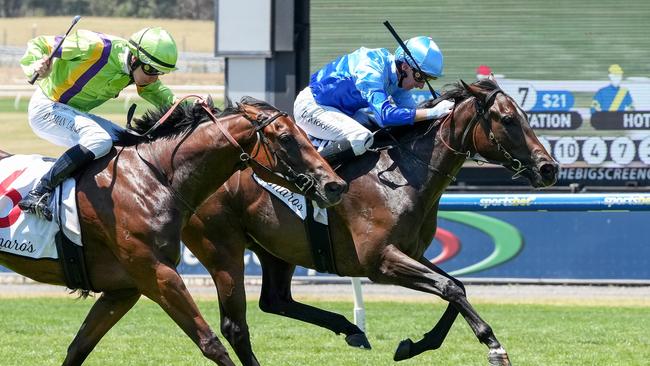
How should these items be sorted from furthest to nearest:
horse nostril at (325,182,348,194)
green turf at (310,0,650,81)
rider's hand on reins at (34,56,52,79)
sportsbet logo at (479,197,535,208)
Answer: green turf at (310,0,650,81), sportsbet logo at (479,197,535,208), rider's hand on reins at (34,56,52,79), horse nostril at (325,182,348,194)

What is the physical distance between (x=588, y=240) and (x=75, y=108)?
24.0 ft

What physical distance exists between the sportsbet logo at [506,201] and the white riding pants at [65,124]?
599 centimetres

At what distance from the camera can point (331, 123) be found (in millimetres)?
7105

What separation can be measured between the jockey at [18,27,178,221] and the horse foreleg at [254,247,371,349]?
150cm

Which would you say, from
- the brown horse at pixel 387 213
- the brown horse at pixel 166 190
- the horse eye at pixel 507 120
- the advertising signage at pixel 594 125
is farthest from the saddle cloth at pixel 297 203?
the advertising signage at pixel 594 125

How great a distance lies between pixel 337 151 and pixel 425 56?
76 centimetres

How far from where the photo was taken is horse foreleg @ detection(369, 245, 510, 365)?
628 centimetres

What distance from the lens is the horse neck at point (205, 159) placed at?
5898mm

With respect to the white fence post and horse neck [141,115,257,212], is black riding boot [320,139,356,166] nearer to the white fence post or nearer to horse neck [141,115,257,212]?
horse neck [141,115,257,212]

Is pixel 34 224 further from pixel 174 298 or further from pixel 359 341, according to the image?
pixel 359 341

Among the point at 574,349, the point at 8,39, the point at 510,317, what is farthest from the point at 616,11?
the point at 8,39

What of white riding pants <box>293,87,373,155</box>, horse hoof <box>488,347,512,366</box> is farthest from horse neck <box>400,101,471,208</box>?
horse hoof <box>488,347,512,366</box>

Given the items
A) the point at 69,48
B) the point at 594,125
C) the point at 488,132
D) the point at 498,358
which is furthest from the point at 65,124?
the point at 594,125

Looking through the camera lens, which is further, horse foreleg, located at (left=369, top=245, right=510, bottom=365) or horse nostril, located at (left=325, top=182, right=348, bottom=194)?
horse foreleg, located at (left=369, top=245, right=510, bottom=365)
